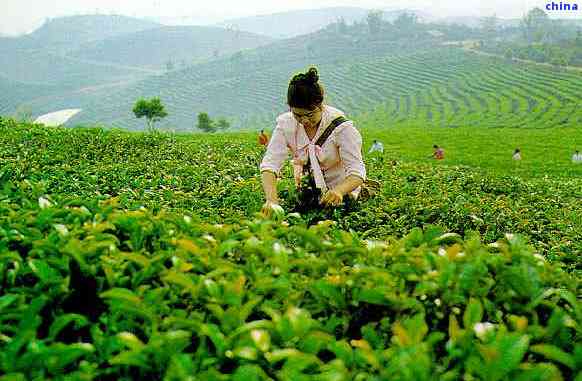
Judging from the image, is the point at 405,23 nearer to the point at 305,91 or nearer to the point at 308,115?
the point at 308,115

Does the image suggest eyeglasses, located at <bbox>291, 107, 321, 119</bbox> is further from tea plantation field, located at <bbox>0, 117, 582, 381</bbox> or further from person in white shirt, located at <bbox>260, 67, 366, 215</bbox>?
tea plantation field, located at <bbox>0, 117, 582, 381</bbox>

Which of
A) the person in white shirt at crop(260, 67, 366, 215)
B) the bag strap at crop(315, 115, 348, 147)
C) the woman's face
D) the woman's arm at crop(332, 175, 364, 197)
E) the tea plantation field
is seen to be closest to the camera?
the tea plantation field

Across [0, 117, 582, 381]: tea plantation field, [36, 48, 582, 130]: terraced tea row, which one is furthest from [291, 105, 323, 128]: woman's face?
[36, 48, 582, 130]: terraced tea row

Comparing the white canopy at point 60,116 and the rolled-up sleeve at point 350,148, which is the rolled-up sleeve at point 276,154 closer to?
the rolled-up sleeve at point 350,148

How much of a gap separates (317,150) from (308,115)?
0.61 metres

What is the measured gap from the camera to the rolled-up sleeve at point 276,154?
505 centimetres

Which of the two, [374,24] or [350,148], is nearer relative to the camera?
[350,148]

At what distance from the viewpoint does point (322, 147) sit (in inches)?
209

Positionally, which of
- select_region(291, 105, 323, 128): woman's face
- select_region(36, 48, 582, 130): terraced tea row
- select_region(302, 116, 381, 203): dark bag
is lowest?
select_region(36, 48, 582, 130): terraced tea row

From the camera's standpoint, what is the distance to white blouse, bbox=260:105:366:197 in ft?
16.8

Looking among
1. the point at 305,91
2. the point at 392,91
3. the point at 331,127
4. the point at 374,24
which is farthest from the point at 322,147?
the point at 374,24

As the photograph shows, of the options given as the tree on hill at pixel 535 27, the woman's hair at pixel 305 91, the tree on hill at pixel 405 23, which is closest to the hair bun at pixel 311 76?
the woman's hair at pixel 305 91

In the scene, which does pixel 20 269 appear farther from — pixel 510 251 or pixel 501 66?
pixel 501 66

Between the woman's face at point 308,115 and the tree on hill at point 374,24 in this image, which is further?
the tree on hill at point 374,24
